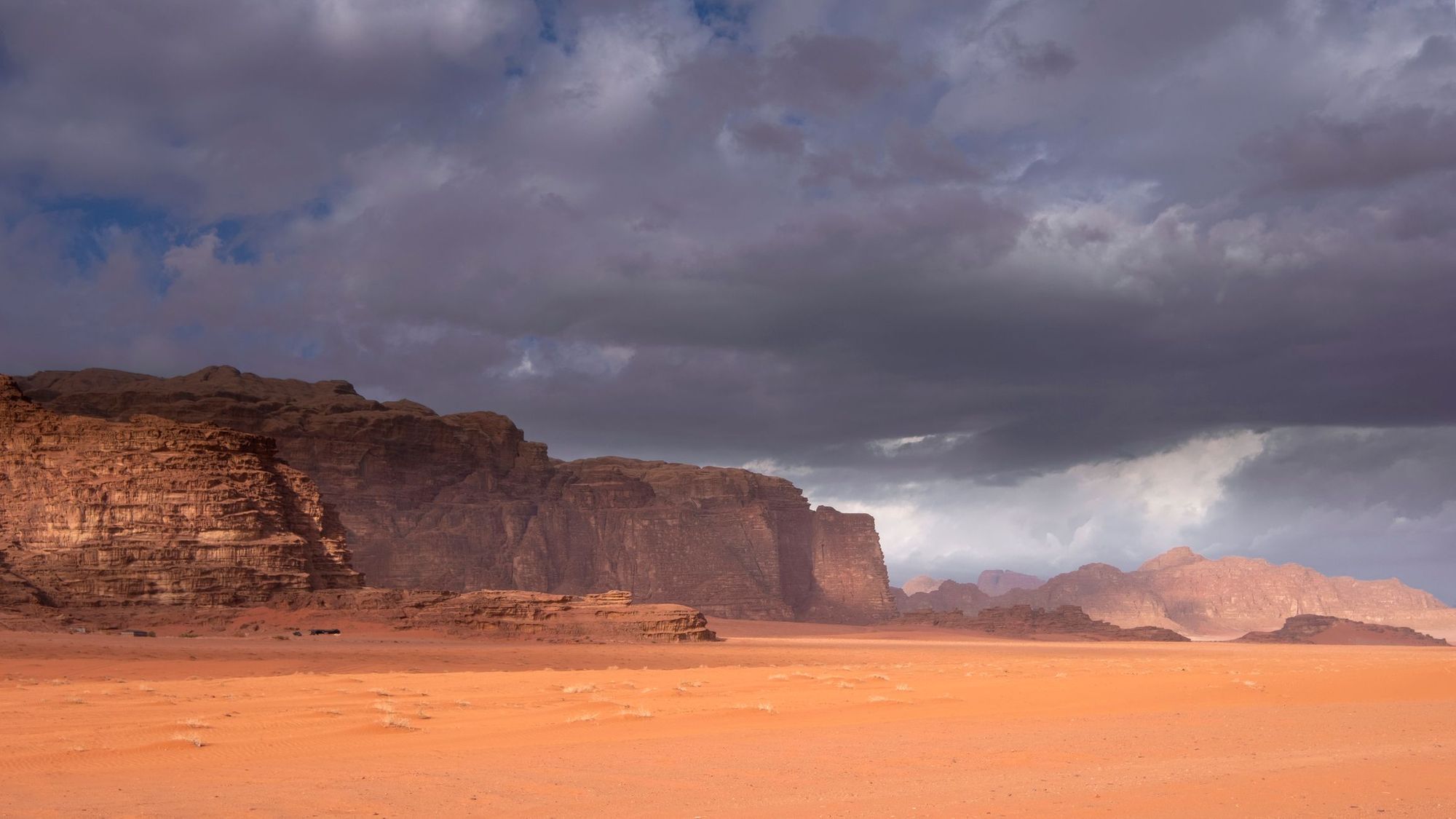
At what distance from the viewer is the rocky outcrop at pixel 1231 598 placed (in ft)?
547

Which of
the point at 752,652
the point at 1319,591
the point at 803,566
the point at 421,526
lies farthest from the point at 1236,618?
the point at 752,652

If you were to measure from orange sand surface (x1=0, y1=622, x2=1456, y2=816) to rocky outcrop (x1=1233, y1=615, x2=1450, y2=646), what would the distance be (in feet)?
257

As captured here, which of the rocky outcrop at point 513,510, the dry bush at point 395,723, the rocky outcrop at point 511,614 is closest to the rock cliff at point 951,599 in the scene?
the rocky outcrop at point 513,510

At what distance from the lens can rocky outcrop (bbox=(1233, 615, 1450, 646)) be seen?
322 ft

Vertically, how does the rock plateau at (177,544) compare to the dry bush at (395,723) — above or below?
above

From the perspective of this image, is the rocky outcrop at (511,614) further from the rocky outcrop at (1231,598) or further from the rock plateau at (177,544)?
the rocky outcrop at (1231,598)

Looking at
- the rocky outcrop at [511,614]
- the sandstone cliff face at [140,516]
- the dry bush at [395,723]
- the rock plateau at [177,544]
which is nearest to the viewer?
the dry bush at [395,723]

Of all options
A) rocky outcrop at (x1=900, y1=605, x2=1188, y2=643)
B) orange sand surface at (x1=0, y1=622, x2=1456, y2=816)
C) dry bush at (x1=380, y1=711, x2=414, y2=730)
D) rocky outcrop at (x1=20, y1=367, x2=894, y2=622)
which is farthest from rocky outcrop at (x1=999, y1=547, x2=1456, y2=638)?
dry bush at (x1=380, y1=711, x2=414, y2=730)

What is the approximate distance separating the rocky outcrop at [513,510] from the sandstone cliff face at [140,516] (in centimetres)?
2326

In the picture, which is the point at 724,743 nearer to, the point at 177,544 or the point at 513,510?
the point at 177,544

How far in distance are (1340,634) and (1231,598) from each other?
76.3 meters

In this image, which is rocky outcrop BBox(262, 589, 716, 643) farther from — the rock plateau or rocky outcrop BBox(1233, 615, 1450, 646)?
rocky outcrop BBox(1233, 615, 1450, 646)

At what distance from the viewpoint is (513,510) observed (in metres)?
99.4

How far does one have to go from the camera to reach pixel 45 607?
46156mm
